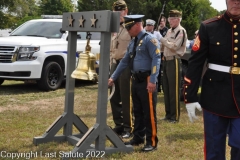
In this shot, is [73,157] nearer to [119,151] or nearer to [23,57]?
[119,151]

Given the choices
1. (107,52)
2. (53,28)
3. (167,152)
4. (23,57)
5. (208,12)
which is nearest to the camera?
(107,52)

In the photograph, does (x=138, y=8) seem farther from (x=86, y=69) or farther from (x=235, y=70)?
(x=235, y=70)

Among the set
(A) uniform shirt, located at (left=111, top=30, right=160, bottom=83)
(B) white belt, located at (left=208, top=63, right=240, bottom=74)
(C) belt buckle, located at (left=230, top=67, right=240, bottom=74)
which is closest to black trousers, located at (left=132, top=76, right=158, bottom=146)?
(A) uniform shirt, located at (left=111, top=30, right=160, bottom=83)

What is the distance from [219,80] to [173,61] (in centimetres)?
353

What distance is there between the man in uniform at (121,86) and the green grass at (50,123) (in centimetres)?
51

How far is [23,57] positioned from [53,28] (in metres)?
1.61

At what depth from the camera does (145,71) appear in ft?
16.5

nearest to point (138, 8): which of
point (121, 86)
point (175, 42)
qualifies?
point (175, 42)

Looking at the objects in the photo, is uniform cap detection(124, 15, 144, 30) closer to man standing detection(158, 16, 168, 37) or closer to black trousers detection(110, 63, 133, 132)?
black trousers detection(110, 63, 133, 132)

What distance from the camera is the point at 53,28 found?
1099 cm

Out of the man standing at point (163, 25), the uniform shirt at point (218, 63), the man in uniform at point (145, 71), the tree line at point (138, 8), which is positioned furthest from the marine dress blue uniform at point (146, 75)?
the tree line at point (138, 8)

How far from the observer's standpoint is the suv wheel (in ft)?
32.8

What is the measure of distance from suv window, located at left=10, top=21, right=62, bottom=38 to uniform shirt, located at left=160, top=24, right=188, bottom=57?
4425 mm

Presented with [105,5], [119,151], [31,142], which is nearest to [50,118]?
[31,142]
